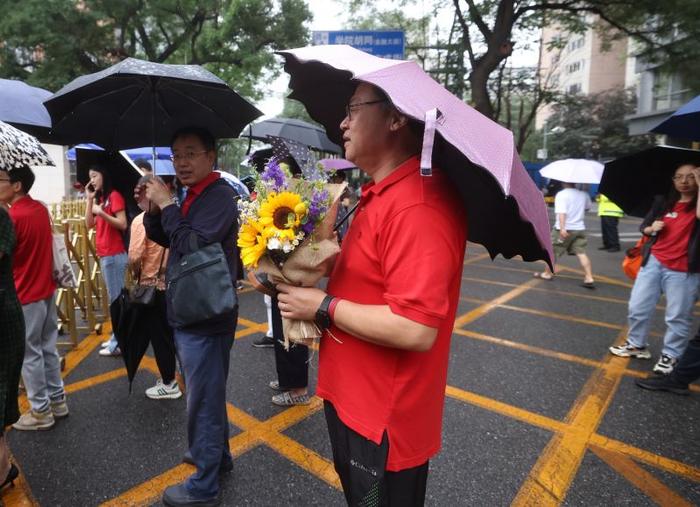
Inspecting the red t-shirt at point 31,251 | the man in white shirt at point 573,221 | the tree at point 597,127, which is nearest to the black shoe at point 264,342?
the red t-shirt at point 31,251

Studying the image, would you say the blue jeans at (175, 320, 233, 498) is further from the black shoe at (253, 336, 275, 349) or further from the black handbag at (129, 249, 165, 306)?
the black shoe at (253, 336, 275, 349)

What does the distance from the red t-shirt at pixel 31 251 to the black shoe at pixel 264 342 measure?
2015 millimetres

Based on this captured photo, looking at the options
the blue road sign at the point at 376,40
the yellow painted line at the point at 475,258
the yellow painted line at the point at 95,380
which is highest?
the blue road sign at the point at 376,40

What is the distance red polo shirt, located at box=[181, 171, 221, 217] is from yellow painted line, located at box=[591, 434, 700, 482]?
2968 mm

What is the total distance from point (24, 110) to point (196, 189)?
6.52 ft

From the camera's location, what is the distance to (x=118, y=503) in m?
2.45

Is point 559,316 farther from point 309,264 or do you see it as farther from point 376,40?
point 376,40

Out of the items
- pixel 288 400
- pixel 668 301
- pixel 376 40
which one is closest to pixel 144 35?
pixel 376 40

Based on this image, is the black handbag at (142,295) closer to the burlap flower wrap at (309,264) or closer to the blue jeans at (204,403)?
the blue jeans at (204,403)

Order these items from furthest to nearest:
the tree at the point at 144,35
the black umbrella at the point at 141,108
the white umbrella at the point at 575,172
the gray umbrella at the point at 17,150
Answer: the tree at the point at 144,35 → the white umbrella at the point at 575,172 → the black umbrella at the point at 141,108 → the gray umbrella at the point at 17,150

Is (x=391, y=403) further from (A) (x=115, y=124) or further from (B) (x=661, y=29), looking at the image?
(B) (x=661, y=29)

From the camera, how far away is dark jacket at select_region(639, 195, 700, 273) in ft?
12.8

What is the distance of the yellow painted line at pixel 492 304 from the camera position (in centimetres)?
567

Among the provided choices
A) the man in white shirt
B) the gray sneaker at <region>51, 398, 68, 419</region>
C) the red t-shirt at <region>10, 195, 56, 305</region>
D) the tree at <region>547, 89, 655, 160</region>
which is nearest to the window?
the tree at <region>547, 89, 655, 160</region>
